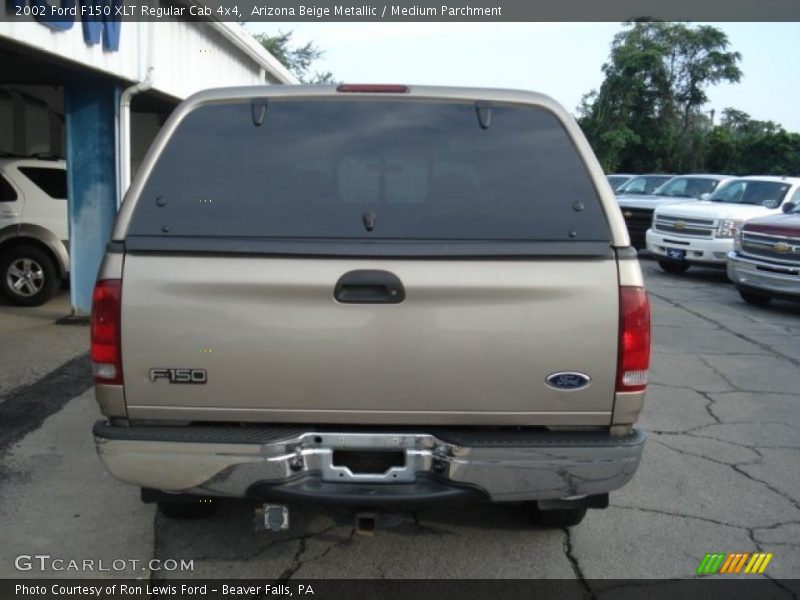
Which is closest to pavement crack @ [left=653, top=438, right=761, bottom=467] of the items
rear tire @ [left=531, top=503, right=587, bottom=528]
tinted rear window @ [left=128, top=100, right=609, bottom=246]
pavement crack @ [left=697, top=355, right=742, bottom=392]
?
rear tire @ [left=531, top=503, right=587, bottom=528]

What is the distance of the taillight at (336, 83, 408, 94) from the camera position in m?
3.46

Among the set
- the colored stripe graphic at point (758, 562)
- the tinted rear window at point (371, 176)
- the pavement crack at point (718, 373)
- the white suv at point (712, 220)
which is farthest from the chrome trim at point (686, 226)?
the tinted rear window at point (371, 176)

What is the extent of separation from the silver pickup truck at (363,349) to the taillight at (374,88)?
22.2 inches

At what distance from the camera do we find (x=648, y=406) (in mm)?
6508

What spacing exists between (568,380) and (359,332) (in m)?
0.82

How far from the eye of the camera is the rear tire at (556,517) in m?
4.00

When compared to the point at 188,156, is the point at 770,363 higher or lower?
lower

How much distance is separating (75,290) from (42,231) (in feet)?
3.81

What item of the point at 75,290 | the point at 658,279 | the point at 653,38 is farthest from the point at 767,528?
the point at 653,38

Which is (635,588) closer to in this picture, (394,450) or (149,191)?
(394,450)

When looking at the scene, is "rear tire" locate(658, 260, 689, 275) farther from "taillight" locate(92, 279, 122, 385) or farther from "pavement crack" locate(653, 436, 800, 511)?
"taillight" locate(92, 279, 122, 385)

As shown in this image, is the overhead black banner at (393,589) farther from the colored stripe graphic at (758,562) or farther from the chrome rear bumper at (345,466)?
the chrome rear bumper at (345,466)

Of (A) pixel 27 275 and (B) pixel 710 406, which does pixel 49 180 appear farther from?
(B) pixel 710 406

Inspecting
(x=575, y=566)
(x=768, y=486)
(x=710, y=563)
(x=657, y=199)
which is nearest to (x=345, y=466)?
(x=575, y=566)
